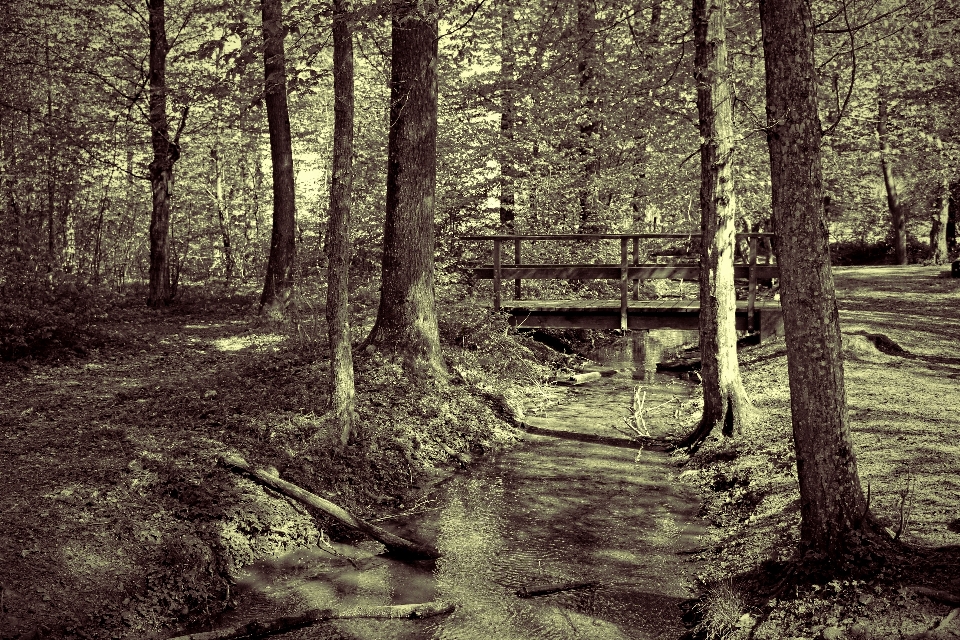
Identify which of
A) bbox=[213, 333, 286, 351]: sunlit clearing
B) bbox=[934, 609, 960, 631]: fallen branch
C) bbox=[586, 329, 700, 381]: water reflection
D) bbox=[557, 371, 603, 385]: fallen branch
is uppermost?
bbox=[213, 333, 286, 351]: sunlit clearing

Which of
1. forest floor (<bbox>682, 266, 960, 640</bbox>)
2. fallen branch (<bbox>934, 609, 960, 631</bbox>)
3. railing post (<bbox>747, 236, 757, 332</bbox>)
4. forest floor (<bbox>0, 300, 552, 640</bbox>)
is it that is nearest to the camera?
fallen branch (<bbox>934, 609, 960, 631</bbox>)

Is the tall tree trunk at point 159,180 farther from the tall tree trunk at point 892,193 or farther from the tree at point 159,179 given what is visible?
the tall tree trunk at point 892,193

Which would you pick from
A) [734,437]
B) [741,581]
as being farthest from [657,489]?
[741,581]

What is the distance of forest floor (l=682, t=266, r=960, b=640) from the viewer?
443 cm

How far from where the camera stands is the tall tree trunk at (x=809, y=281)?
195 inches

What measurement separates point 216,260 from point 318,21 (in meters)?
21.4

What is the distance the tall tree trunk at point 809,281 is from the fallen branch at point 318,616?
2.69 metres

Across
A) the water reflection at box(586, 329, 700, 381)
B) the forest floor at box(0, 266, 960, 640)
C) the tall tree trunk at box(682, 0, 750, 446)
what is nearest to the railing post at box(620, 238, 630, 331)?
the water reflection at box(586, 329, 700, 381)

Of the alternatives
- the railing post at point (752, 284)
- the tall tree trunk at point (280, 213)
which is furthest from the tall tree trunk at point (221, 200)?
the railing post at point (752, 284)

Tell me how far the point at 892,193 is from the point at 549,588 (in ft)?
93.5

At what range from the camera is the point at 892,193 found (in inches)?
1141

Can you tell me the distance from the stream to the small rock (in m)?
1.18

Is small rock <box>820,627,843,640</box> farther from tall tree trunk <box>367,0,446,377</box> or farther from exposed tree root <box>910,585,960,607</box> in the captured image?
tall tree trunk <box>367,0,446,377</box>

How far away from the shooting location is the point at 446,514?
7758 millimetres
